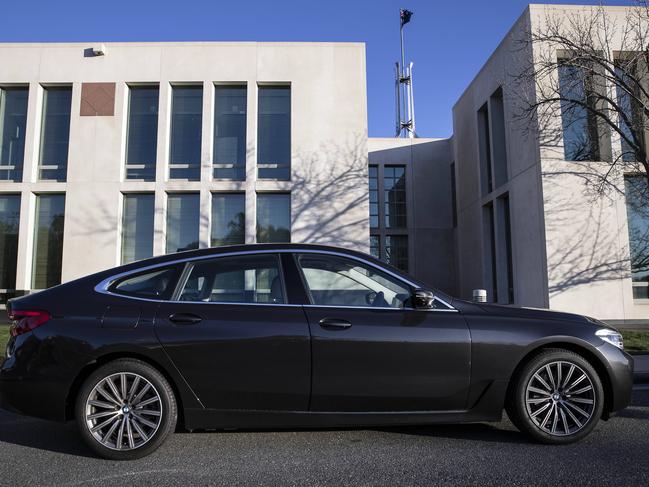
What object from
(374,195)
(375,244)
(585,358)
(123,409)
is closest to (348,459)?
(123,409)

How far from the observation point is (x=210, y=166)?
1570 cm

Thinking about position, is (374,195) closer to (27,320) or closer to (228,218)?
(228,218)

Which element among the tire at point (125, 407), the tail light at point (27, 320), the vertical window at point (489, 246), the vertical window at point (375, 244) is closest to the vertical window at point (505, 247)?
the vertical window at point (489, 246)

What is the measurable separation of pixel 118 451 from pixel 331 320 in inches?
70.7

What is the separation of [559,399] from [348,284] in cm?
186

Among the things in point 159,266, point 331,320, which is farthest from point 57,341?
point 331,320

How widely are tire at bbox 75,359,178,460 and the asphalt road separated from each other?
0.56 ft

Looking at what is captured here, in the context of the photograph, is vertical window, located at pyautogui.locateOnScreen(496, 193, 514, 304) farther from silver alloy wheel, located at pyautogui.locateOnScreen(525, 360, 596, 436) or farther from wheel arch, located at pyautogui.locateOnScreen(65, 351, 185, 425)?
wheel arch, located at pyautogui.locateOnScreen(65, 351, 185, 425)

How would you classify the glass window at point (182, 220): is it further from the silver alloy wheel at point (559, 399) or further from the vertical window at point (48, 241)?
the silver alloy wheel at point (559, 399)

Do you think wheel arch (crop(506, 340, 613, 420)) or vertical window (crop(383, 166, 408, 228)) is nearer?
wheel arch (crop(506, 340, 613, 420))

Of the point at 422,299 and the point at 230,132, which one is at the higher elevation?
the point at 230,132

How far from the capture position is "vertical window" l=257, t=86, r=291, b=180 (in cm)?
1585

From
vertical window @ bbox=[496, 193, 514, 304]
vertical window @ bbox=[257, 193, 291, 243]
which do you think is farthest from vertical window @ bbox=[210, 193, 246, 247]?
vertical window @ bbox=[496, 193, 514, 304]

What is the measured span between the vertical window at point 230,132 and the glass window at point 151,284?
11.9 m
